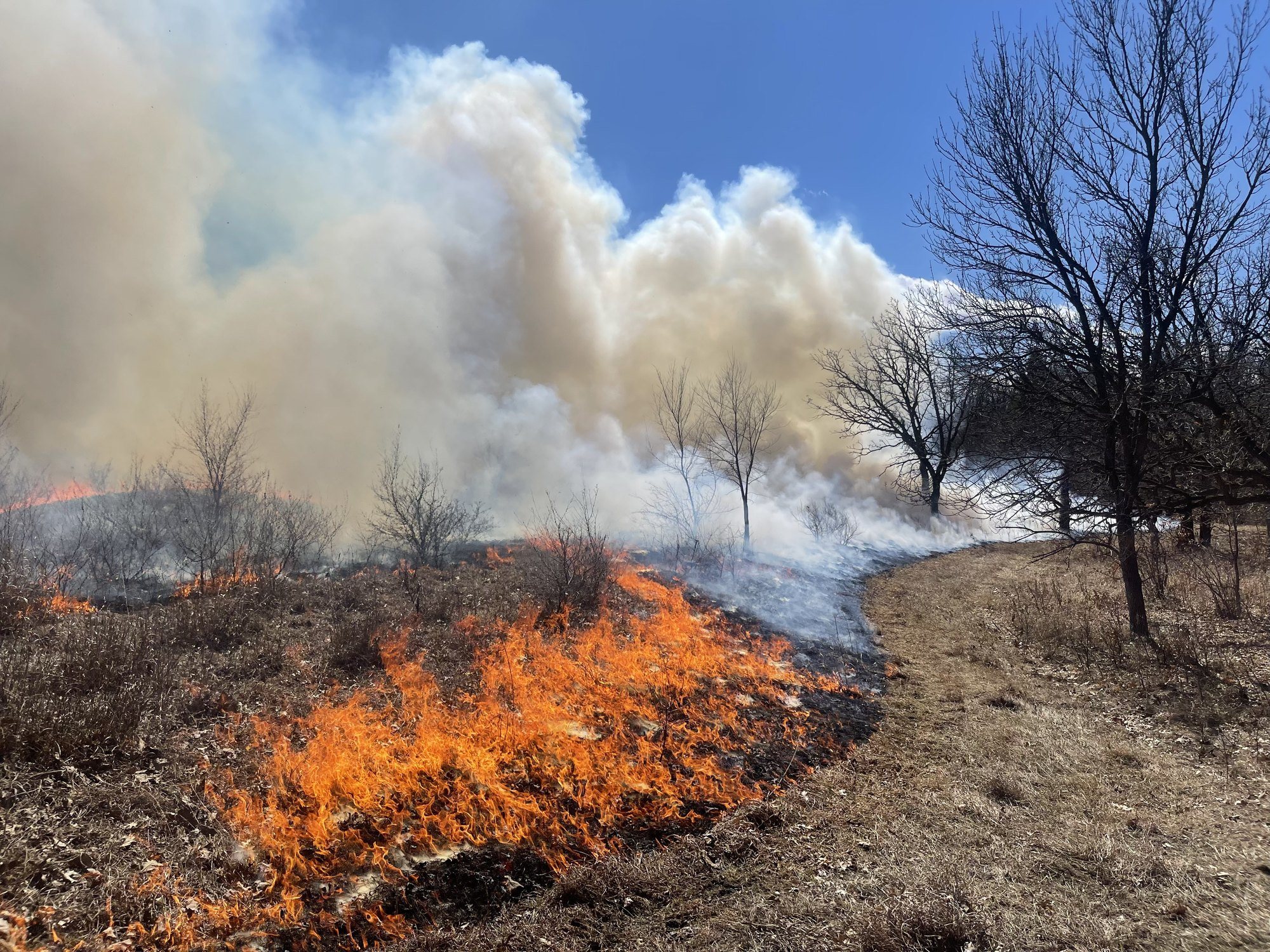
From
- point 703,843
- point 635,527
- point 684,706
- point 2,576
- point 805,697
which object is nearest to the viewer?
point 703,843

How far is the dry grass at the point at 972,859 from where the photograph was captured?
3552 mm

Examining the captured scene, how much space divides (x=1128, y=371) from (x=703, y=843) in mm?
8679

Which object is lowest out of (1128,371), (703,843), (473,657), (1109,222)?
(703,843)

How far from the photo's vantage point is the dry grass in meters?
3.55

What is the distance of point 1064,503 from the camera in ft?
28.7

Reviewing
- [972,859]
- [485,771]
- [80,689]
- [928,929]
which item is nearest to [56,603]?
[80,689]

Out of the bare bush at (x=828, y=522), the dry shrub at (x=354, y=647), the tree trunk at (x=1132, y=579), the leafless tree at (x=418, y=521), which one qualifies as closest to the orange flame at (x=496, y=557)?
the leafless tree at (x=418, y=521)

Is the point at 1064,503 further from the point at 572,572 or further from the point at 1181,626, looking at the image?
the point at 572,572

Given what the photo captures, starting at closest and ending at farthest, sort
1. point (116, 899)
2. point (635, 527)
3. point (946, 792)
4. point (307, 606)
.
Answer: point (116, 899) → point (946, 792) → point (307, 606) → point (635, 527)

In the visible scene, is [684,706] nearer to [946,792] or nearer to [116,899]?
[946,792]

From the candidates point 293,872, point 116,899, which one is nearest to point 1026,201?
point 293,872

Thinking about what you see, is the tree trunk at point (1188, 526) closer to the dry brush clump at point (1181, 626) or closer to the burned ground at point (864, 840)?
the dry brush clump at point (1181, 626)

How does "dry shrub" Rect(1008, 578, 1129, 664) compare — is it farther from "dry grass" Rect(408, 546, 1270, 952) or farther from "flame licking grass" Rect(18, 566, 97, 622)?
"flame licking grass" Rect(18, 566, 97, 622)

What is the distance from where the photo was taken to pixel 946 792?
5211 millimetres
